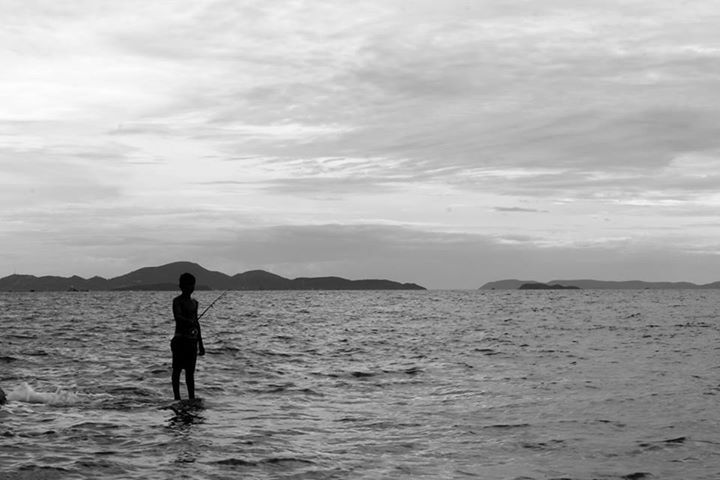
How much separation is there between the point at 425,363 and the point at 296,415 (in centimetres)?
1185

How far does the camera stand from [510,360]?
27.6 metres

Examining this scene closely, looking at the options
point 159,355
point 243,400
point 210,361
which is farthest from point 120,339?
point 243,400

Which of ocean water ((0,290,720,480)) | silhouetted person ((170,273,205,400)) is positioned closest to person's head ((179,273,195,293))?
silhouetted person ((170,273,205,400))

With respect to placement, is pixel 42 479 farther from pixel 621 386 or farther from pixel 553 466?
pixel 621 386

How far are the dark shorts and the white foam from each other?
244 cm

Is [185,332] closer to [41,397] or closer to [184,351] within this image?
[184,351]

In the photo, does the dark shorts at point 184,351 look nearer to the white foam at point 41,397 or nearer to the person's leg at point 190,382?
the person's leg at point 190,382

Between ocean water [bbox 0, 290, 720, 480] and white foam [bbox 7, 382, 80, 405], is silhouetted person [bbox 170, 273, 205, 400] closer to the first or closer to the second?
ocean water [bbox 0, 290, 720, 480]

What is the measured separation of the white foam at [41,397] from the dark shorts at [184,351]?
244cm

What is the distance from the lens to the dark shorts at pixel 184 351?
16.1 meters

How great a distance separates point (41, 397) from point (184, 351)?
134 inches

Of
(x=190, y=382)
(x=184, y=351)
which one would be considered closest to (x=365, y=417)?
(x=190, y=382)

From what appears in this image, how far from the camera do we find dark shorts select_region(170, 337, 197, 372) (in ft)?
53.0

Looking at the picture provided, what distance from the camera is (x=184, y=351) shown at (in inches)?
635
